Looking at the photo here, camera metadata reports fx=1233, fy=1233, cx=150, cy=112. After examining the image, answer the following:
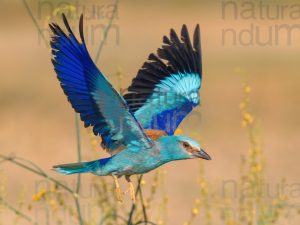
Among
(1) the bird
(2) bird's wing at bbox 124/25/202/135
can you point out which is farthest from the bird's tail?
(2) bird's wing at bbox 124/25/202/135

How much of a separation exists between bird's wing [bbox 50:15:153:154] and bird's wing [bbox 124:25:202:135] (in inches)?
27.5

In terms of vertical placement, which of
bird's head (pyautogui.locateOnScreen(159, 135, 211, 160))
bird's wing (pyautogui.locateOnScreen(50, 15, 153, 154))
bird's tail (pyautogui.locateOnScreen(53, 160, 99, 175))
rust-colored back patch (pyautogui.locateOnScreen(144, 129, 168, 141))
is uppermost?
bird's wing (pyautogui.locateOnScreen(50, 15, 153, 154))

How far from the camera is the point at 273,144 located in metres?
12.5

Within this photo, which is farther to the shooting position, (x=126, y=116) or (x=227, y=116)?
(x=227, y=116)

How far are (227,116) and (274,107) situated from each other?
0.64 meters

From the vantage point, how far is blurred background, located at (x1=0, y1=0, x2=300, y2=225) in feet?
36.9

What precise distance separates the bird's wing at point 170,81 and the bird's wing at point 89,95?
0.70 m

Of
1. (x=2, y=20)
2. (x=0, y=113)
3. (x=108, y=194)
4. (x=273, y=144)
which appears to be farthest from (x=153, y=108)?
(x=2, y=20)

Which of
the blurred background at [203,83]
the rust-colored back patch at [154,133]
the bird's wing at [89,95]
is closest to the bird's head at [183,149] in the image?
the bird's wing at [89,95]

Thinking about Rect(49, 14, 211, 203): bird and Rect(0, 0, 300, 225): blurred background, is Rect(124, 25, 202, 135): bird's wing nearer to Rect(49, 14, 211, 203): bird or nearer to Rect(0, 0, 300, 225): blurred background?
Rect(49, 14, 211, 203): bird

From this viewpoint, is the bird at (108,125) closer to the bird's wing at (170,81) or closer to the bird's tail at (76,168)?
the bird's tail at (76,168)

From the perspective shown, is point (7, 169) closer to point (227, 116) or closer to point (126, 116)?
point (227, 116)

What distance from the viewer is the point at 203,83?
15.5 m

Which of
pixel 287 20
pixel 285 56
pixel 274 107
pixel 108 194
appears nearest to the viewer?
pixel 108 194
